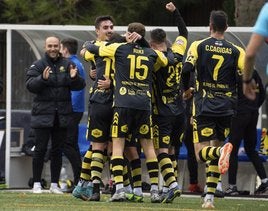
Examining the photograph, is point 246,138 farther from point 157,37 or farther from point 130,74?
point 130,74

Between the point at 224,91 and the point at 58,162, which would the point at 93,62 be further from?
the point at 58,162

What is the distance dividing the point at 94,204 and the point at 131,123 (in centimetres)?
107

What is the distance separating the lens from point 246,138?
18234mm

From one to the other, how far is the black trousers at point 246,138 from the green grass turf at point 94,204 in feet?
5.26

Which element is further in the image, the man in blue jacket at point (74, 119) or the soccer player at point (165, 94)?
the man in blue jacket at point (74, 119)

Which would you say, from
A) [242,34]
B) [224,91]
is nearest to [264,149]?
[242,34]

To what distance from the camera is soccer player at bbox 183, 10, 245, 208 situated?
14086mm

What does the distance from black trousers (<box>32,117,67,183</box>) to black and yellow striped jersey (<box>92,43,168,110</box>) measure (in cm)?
334

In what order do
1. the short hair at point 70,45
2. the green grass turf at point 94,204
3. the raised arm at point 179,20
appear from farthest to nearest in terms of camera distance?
the short hair at point 70,45
the raised arm at point 179,20
the green grass turf at point 94,204

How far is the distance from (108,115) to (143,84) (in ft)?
1.93

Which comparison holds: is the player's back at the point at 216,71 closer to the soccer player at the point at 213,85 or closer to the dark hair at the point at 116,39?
the soccer player at the point at 213,85

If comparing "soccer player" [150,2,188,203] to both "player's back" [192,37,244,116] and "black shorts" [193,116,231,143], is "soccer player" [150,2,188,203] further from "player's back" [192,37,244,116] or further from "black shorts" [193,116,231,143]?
"black shorts" [193,116,231,143]

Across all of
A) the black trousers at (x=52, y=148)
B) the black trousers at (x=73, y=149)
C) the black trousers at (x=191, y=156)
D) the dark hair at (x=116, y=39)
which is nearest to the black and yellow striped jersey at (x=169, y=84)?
the dark hair at (x=116, y=39)

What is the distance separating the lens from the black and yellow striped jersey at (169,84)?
591 inches
